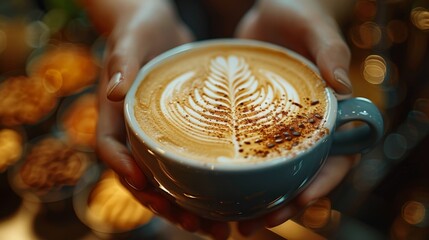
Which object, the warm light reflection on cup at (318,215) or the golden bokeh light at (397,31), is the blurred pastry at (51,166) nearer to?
the warm light reflection on cup at (318,215)

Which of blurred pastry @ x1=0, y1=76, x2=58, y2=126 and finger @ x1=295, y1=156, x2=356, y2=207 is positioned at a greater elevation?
finger @ x1=295, y1=156, x2=356, y2=207

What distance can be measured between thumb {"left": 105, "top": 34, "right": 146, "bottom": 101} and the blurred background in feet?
1.74

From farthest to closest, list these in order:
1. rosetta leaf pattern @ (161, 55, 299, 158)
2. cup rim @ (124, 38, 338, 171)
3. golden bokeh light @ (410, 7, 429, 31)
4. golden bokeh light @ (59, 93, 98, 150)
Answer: golden bokeh light @ (59, 93, 98, 150), golden bokeh light @ (410, 7, 429, 31), rosetta leaf pattern @ (161, 55, 299, 158), cup rim @ (124, 38, 338, 171)

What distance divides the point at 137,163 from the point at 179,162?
0.59 ft

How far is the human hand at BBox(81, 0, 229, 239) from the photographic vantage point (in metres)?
0.98

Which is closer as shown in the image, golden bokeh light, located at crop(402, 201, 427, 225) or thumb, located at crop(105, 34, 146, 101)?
thumb, located at crop(105, 34, 146, 101)

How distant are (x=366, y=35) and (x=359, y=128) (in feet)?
2.26

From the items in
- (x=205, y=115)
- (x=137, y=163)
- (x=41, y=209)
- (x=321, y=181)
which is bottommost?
(x=41, y=209)

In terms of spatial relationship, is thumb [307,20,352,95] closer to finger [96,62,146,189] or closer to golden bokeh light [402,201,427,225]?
finger [96,62,146,189]

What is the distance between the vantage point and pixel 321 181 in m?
1.11

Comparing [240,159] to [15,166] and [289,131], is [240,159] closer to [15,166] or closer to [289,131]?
[289,131]

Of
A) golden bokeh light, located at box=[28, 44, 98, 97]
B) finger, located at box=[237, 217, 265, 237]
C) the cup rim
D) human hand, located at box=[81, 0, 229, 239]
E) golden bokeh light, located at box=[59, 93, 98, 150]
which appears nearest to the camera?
the cup rim

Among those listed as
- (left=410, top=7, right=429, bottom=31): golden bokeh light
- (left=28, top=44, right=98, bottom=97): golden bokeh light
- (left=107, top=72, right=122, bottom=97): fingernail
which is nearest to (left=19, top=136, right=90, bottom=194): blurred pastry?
(left=28, top=44, right=98, bottom=97): golden bokeh light

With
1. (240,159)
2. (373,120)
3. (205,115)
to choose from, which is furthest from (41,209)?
(373,120)
